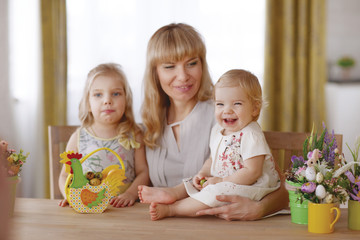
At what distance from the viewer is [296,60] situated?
341 cm

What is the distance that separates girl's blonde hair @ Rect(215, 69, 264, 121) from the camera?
156 centimetres

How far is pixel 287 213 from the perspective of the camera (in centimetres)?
151

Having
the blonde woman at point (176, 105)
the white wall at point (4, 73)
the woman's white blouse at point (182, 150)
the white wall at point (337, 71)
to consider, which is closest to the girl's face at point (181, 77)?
the blonde woman at point (176, 105)

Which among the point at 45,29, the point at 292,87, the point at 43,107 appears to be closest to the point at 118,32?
the point at 45,29

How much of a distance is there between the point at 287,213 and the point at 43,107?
253 cm

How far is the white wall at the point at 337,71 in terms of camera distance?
3.42 meters

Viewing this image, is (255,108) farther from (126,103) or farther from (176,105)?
(126,103)

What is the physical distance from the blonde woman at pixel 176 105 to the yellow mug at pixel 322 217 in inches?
27.6

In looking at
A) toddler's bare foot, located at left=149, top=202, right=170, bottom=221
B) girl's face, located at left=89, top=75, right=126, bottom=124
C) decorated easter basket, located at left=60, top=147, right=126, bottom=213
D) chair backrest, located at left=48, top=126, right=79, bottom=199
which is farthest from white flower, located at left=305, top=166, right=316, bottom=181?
chair backrest, located at left=48, top=126, right=79, bottom=199

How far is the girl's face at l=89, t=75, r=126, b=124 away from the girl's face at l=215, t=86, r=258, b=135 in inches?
19.6

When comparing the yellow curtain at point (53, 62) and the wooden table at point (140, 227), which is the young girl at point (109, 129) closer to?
the wooden table at point (140, 227)

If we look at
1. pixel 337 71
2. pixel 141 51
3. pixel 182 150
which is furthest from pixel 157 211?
pixel 337 71

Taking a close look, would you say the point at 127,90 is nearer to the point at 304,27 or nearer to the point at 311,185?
the point at 311,185

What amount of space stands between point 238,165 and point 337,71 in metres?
2.28
